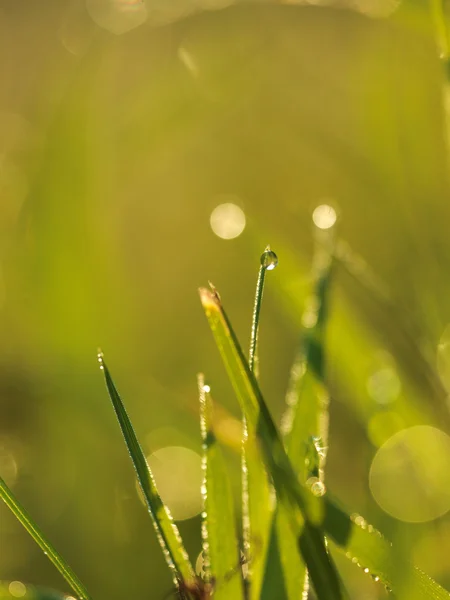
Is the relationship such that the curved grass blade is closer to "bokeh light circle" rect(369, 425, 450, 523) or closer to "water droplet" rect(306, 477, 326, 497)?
"water droplet" rect(306, 477, 326, 497)

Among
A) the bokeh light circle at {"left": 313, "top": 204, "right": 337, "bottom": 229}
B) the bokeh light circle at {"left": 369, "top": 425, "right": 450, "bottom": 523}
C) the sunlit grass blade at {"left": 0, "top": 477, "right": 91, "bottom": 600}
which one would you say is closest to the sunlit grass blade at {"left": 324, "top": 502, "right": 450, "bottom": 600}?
the sunlit grass blade at {"left": 0, "top": 477, "right": 91, "bottom": 600}

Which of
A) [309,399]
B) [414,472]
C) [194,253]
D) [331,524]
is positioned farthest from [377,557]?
[194,253]

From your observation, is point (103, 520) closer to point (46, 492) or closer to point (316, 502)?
point (46, 492)

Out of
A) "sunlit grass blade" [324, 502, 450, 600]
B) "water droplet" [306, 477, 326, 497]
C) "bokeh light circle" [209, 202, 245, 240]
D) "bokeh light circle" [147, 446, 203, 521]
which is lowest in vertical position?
"sunlit grass blade" [324, 502, 450, 600]

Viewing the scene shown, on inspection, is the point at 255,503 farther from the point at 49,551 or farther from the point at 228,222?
the point at 228,222

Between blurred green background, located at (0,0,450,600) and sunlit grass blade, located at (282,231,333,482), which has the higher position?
blurred green background, located at (0,0,450,600)

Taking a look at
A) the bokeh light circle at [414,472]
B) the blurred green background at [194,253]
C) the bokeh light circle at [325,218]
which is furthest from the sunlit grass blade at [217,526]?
the bokeh light circle at [325,218]
